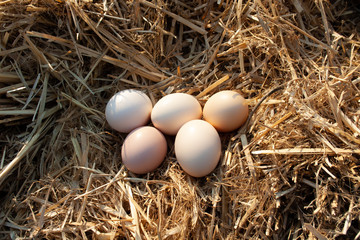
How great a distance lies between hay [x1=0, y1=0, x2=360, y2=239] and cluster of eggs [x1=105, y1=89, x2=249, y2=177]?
9 centimetres

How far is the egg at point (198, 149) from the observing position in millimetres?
1496

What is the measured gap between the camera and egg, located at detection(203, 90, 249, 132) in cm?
156

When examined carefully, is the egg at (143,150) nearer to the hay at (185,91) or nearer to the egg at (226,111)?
the hay at (185,91)

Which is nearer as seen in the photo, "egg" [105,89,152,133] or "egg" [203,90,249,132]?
"egg" [203,90,249,132]

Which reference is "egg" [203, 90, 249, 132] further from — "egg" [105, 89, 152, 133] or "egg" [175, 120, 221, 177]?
"egg" [105, 89, 152, 133]

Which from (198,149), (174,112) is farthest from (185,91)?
(198,149)

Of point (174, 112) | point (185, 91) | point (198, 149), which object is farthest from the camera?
point (185, 91)

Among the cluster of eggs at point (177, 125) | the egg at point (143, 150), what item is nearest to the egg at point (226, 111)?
the cluster of eggs at point (177, 125)

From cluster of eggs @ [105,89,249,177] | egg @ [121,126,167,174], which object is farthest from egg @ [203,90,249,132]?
egg @ [121,126,167,174]

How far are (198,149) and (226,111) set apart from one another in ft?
0.83

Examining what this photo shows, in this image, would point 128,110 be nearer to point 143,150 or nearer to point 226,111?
point 143,150

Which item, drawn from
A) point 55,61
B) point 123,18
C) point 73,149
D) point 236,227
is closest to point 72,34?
point 55,61

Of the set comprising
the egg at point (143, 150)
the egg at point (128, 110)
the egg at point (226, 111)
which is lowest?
the egg at point (143, 150)

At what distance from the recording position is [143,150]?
5.16 ft
